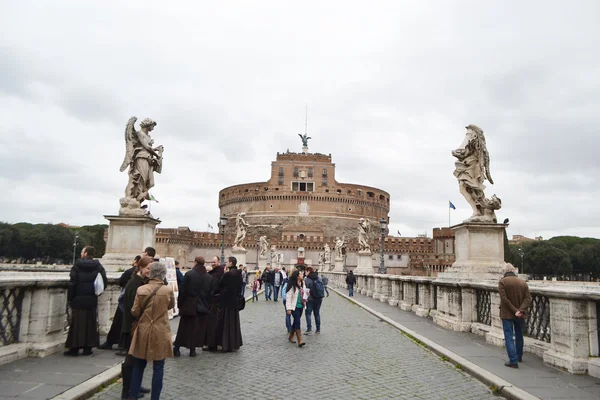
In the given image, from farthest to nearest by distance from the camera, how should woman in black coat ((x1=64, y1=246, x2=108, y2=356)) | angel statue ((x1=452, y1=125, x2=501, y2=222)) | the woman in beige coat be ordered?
angel statue ((x1=452, y1=125, x2=501, y2=222)) → woman in black coat ((x1=64, y1=246, x2=108, y2=356)) → the woman in beige coat

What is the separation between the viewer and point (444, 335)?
9.58 m

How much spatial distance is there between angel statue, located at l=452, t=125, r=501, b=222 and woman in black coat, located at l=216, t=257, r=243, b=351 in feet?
17.4

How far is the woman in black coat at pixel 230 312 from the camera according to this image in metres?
8.16

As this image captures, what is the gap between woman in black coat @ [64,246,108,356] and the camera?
6.73 m

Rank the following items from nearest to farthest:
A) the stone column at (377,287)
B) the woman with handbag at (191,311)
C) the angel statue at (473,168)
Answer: the woman with handbag at (191,311), the angel statue at (473,168), the stone column at (377,287)

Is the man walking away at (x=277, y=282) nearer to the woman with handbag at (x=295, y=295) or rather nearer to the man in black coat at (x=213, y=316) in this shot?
the woman with handbag at (x=295, y=295)

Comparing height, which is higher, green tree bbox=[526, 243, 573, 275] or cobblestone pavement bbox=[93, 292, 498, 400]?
green tree bbox=[526, 243, 573, 275]

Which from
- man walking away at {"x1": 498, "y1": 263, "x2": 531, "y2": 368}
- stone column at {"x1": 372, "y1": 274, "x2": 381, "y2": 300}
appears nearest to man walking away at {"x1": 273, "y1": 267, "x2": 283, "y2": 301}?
stone column at {"x1": 372, "y1": 274, "x2": 381, "y2": 300}

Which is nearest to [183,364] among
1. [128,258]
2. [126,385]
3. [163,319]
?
[126,385]

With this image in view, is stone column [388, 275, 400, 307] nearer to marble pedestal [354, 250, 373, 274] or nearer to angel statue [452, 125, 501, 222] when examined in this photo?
angel statue [452, 125, 501, 222]

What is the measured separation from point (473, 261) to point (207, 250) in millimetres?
84425

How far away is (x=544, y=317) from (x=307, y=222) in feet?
305

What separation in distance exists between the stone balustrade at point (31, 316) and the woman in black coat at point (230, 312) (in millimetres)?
2485

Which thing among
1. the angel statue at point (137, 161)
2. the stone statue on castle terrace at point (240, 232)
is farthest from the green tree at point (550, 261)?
the angel statue at point (137, 161)
